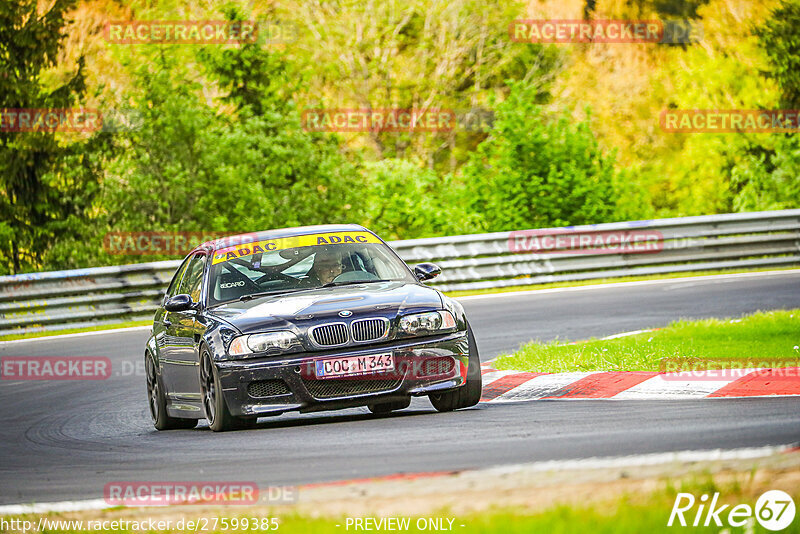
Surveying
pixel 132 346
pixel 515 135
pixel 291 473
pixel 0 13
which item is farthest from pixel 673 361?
pixel 0 13

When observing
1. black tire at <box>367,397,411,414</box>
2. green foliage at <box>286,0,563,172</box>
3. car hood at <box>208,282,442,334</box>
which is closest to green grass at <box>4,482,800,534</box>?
car hood at <box>208,282,442,334</box>

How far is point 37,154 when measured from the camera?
2816cm

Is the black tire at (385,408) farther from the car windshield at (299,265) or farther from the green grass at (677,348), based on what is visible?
the green grass at (677,348)

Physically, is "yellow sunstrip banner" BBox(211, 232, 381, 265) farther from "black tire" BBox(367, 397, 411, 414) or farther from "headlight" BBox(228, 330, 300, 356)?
"headlight" BBox(228, 330, 300, 356)

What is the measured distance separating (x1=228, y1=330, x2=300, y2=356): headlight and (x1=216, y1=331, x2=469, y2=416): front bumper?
2.6 inches

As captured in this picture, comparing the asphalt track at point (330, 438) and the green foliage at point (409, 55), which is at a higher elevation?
the green foliage at point (409, 55)

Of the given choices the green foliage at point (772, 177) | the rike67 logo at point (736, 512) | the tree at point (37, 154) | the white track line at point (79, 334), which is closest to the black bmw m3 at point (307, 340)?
the rike67 logo at point (736, 512)

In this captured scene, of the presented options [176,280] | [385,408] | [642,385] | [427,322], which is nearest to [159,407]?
[176,280]

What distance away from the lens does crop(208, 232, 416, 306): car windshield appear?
9.79 metres

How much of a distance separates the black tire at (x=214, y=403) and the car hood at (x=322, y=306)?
1.15ft

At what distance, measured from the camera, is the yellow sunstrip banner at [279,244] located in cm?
1016

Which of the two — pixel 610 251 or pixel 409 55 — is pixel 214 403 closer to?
pixel 610 251

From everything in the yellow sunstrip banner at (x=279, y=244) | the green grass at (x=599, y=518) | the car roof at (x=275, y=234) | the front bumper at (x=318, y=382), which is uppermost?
the car roof at (x=275, y=234)

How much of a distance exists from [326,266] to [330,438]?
2199mm
